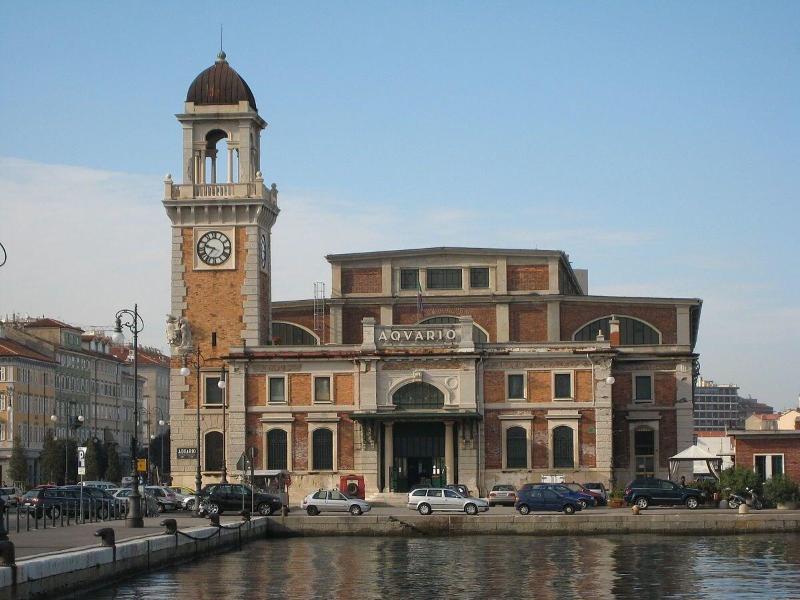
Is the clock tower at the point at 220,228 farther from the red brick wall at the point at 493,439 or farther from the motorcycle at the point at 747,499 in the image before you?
the motorcycle at the point at 747,499

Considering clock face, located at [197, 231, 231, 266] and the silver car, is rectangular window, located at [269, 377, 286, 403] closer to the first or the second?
clock face, located at [197, 231, 231, 266]

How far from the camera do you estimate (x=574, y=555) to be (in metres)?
49.5

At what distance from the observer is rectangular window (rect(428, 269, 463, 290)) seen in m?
90.1

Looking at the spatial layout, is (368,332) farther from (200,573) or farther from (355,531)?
(200,573)

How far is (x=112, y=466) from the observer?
5094 inches

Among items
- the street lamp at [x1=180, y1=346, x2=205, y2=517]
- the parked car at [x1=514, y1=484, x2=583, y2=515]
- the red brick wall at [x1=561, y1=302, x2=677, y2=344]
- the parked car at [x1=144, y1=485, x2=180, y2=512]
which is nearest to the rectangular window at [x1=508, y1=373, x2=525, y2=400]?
the red brick wall at [x1=561, y1=302, x2=677, y2=344]

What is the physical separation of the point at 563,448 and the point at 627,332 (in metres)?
12.3

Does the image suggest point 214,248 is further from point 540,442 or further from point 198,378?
point 540,442

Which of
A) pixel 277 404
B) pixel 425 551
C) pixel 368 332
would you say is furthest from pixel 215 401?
pixel 425 551

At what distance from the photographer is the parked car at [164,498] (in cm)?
7025

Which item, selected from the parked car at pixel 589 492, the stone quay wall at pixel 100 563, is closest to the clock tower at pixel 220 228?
the parked car at pixel 589 492

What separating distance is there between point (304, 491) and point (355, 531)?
17964 mm

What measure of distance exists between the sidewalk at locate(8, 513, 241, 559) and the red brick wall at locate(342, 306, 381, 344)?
91.5 feet

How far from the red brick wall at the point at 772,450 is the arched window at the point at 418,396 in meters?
15.4
